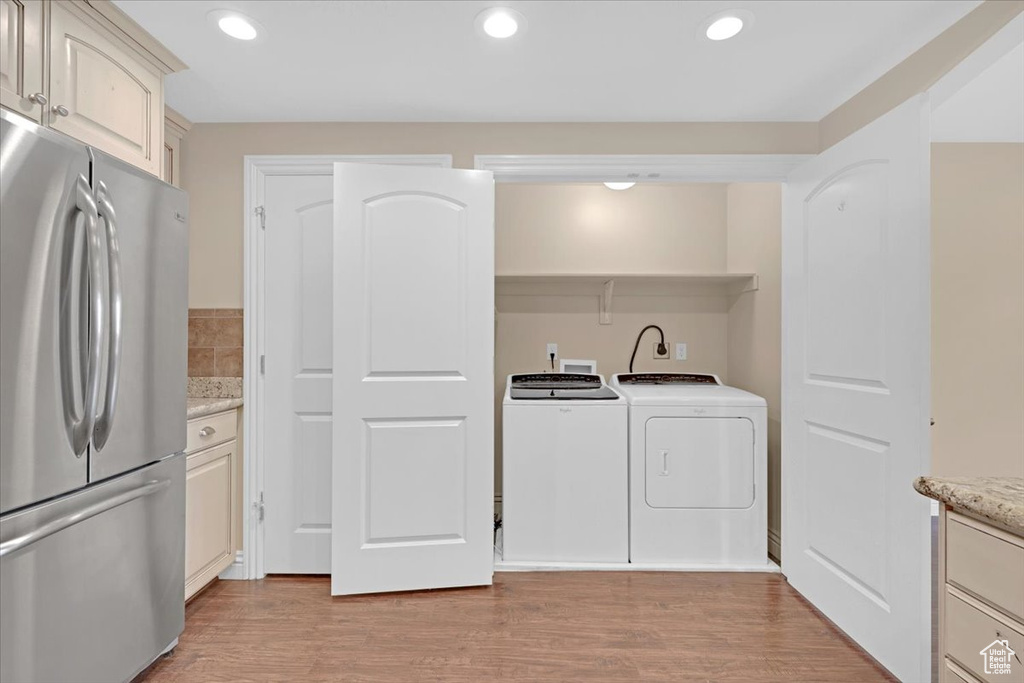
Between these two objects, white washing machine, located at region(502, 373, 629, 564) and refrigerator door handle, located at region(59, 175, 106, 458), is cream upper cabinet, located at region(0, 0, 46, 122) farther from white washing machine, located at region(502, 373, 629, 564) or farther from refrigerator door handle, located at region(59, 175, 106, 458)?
white washing machine, located at region(502, 373, 629, 564)

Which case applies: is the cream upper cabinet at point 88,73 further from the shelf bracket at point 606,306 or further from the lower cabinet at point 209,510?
the shelf bracket at point 606,306

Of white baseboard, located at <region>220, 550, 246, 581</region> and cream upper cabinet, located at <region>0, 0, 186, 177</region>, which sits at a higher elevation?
cream upper cabinet, located at <region>0, 0, 186, 177</region>

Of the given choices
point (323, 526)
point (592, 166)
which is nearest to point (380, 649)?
→ point (323, 526)

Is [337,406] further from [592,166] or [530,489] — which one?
[592,166]

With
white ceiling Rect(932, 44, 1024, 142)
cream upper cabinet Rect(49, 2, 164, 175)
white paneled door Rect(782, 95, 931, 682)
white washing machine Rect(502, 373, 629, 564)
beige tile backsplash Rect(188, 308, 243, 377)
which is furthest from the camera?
white washing machine Rect(502, 373, 629, 564)

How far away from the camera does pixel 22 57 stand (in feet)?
4.51

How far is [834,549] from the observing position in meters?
2.03

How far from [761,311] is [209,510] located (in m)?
3.06

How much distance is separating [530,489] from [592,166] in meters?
1.68

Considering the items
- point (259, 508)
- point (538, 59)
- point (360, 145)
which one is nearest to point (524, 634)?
point (259, 508)

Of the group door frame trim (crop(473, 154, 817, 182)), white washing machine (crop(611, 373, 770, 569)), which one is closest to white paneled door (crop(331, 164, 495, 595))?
door frame trim (crop(473, 154, 817, 182))

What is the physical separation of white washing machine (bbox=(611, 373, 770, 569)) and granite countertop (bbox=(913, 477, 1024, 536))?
1.41 metres

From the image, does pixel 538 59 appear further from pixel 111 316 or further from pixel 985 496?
pixel 985 496

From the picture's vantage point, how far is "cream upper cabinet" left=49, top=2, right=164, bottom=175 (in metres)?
1.48
